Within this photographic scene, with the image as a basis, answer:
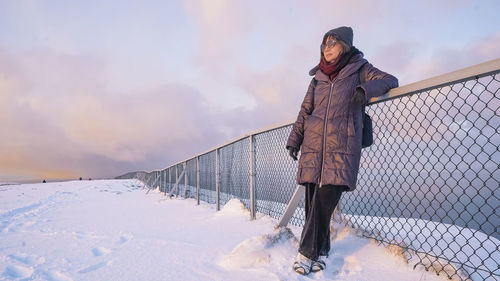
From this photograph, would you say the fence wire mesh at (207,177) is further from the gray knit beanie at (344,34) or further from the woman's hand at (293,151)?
the gray knit beanie at (344,34)

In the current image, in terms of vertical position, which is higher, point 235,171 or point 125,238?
point 235,171

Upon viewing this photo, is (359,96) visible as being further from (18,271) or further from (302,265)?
(18,271)

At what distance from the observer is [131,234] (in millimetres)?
3129

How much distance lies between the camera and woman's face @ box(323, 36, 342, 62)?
1978mm

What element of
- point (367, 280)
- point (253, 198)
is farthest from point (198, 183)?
point (367, 280)

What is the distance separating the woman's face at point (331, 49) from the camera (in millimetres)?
1978

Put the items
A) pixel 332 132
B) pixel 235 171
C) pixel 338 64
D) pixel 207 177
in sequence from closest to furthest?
pixel 332 132 → pixel 338 64 → pixel 235 171 → pixel 207 177

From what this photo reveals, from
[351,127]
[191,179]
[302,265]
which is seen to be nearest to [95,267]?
[302,265]

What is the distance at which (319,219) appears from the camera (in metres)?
1.89

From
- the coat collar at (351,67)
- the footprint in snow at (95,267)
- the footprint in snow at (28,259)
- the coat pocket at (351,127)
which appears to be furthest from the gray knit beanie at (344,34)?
the footprint in snow at (28,259)


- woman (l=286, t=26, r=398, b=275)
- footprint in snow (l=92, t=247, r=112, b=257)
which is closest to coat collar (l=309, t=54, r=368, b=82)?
woman (l=286, t=26, r=398, b=275)

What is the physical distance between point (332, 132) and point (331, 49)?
696mm

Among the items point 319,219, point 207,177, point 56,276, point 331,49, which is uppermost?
point 331,49

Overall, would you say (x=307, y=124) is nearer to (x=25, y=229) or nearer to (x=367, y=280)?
(x=367, y=280)
